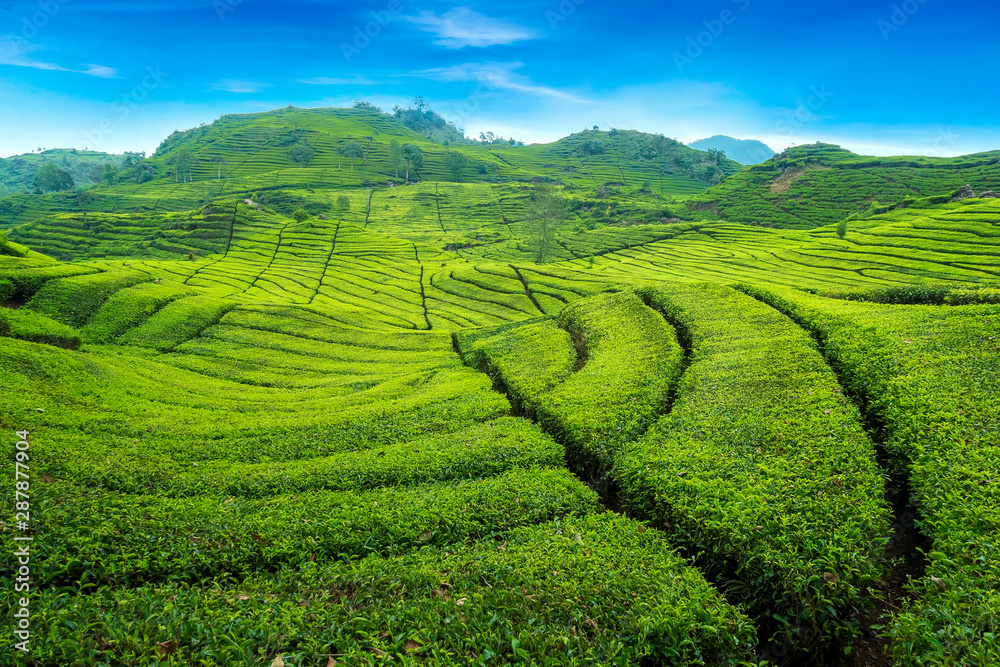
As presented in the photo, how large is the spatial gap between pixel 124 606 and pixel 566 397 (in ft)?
35.2

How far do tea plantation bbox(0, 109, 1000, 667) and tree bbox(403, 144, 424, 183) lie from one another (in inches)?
4480

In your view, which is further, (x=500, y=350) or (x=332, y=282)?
(x=332, y=282)

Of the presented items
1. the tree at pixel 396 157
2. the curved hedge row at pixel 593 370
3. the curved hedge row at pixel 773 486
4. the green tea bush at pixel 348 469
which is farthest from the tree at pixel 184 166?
the curved hedge row at pixel 773 486

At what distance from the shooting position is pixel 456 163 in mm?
141000

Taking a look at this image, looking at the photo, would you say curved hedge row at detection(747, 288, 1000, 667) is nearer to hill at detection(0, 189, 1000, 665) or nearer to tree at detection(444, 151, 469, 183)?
hill at detection(0, 189, 1000, 665)

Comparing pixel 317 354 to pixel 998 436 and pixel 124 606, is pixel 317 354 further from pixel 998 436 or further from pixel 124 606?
pixel 998 436

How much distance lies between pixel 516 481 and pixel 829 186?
4505 inches

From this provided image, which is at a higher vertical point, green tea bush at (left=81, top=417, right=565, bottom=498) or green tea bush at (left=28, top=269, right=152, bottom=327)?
green tea bush at (left=28, top=269, right=152, bottom=327)

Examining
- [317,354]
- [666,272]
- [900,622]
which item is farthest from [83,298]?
[666,272]

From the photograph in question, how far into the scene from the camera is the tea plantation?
606cm

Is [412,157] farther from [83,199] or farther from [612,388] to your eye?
[612,388]

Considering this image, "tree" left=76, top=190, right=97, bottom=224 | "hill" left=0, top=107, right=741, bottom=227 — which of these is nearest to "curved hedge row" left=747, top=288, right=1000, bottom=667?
"hill" left=0, top=107, right=741, bottom=227

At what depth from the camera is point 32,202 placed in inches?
3922

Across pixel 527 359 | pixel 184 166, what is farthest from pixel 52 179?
pixel 527 359
